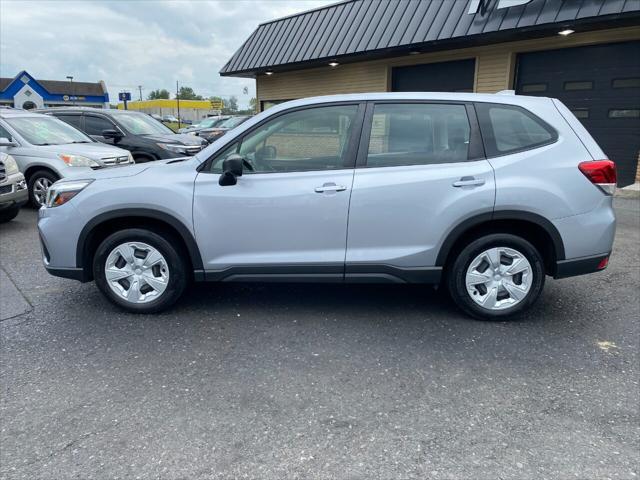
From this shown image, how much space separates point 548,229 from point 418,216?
1.01 meters

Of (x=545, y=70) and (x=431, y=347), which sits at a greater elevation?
(x=545, y=70)

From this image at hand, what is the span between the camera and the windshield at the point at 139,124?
1091cm

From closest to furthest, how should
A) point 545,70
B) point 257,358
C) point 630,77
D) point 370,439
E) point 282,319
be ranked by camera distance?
point 370,439 → point 257,358 → point 282,319 → point 630,77 → point 545,70

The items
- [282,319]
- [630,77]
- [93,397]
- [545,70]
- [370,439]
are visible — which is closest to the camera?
[370,439]

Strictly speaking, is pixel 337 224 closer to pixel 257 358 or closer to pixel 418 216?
pixel 418 216

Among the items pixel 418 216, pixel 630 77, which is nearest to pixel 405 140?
pixel 418 216

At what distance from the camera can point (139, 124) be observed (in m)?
11.2

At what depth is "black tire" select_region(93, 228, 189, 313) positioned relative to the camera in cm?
396

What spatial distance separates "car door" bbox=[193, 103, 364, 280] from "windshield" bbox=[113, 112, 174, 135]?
7.81m

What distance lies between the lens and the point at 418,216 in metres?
3.79

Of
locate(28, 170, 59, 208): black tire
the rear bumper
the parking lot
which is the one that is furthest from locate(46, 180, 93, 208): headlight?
locate(28, 170, 59, 208): black tire

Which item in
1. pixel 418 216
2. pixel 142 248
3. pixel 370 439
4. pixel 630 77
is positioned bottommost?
pixel 370 439

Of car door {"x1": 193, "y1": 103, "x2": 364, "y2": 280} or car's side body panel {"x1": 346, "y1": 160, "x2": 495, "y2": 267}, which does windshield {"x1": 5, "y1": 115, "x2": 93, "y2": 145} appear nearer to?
car door {"x1": 193, "y1": 103, "x2": 364, "y2": 280}

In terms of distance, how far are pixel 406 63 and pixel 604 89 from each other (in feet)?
16.8
